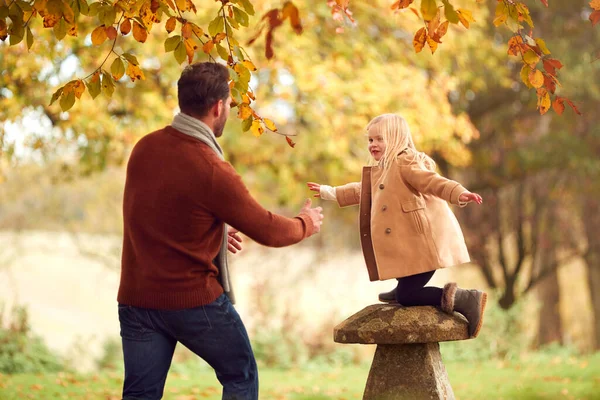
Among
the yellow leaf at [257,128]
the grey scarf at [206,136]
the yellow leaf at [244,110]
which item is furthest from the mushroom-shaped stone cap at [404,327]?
the yellow leaf at [244,110]

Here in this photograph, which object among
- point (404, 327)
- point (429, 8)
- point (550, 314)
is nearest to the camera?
point (429, 8)

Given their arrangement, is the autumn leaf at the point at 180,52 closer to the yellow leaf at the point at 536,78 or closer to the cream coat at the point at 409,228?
the cream coat at the point at 409,228

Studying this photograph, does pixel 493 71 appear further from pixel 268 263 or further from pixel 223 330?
pixel 223 330

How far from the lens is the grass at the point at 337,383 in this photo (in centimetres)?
718

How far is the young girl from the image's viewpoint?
14.6ft

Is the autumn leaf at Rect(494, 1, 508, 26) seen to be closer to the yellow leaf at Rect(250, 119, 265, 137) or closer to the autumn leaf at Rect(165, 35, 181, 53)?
the yellow leaf at Rect(250, 119, 265, 137)

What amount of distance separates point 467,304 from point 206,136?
1854 millimetres

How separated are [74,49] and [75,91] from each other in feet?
20.0

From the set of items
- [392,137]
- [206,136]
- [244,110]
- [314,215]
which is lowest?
[314,215]

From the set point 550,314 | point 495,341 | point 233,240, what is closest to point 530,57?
point 233,240

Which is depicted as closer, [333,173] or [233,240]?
[233,240]

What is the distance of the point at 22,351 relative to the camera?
31.4 ft

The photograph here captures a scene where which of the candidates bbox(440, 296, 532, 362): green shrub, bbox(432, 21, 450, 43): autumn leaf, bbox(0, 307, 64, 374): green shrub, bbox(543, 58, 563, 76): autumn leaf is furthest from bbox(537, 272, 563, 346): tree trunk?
bbox(432, 21, 450, 43): autumn leaf

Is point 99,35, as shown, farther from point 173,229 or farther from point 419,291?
point 419,291
